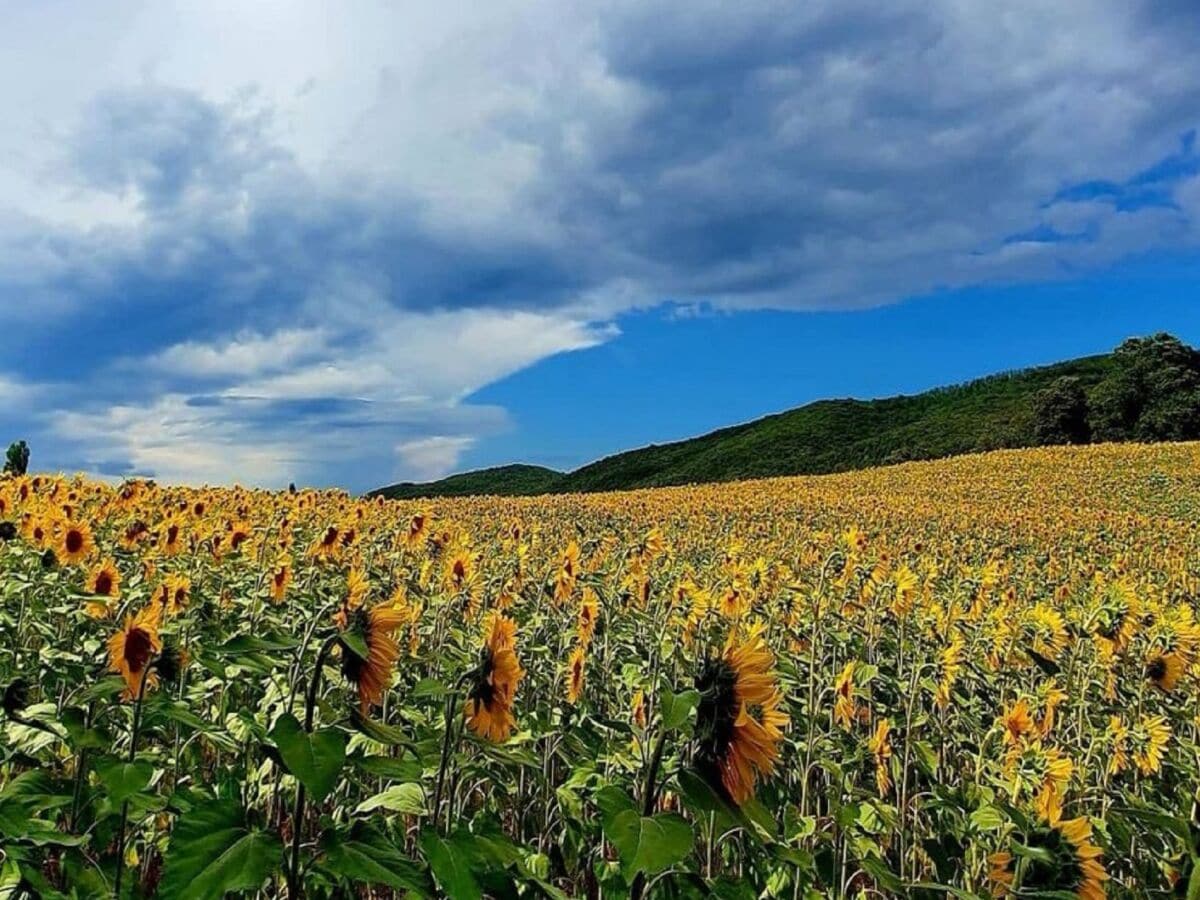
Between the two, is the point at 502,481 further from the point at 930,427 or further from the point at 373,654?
the point at 373,654

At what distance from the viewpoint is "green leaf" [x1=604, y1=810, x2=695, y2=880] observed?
1364 mm

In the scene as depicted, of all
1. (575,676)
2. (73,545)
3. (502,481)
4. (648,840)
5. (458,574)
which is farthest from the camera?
(502,481)

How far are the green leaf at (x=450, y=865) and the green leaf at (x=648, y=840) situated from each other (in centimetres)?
22

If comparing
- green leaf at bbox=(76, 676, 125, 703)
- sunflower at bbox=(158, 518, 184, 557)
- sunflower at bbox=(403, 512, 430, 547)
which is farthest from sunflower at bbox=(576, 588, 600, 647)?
sunflower at bbox=(158, 518, 184, 557)

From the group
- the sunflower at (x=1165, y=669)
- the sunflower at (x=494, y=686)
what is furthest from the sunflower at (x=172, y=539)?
the sunflower at (x=1165, y=669)

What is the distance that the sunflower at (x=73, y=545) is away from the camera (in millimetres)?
4941

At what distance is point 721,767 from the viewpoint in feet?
4.99

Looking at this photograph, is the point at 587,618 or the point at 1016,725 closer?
the point at 1016,725

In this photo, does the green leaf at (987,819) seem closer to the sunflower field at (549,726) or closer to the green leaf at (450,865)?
the sunflower field at (549,726)

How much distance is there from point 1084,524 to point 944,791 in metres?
19.1

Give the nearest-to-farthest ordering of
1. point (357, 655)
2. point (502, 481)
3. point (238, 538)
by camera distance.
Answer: point (357, 655), point (238, 538), point (502, 481)

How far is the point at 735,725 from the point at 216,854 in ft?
2.52

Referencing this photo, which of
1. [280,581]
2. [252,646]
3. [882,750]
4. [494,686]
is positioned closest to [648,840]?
[494,686]

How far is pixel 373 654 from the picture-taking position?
189 centimetres
